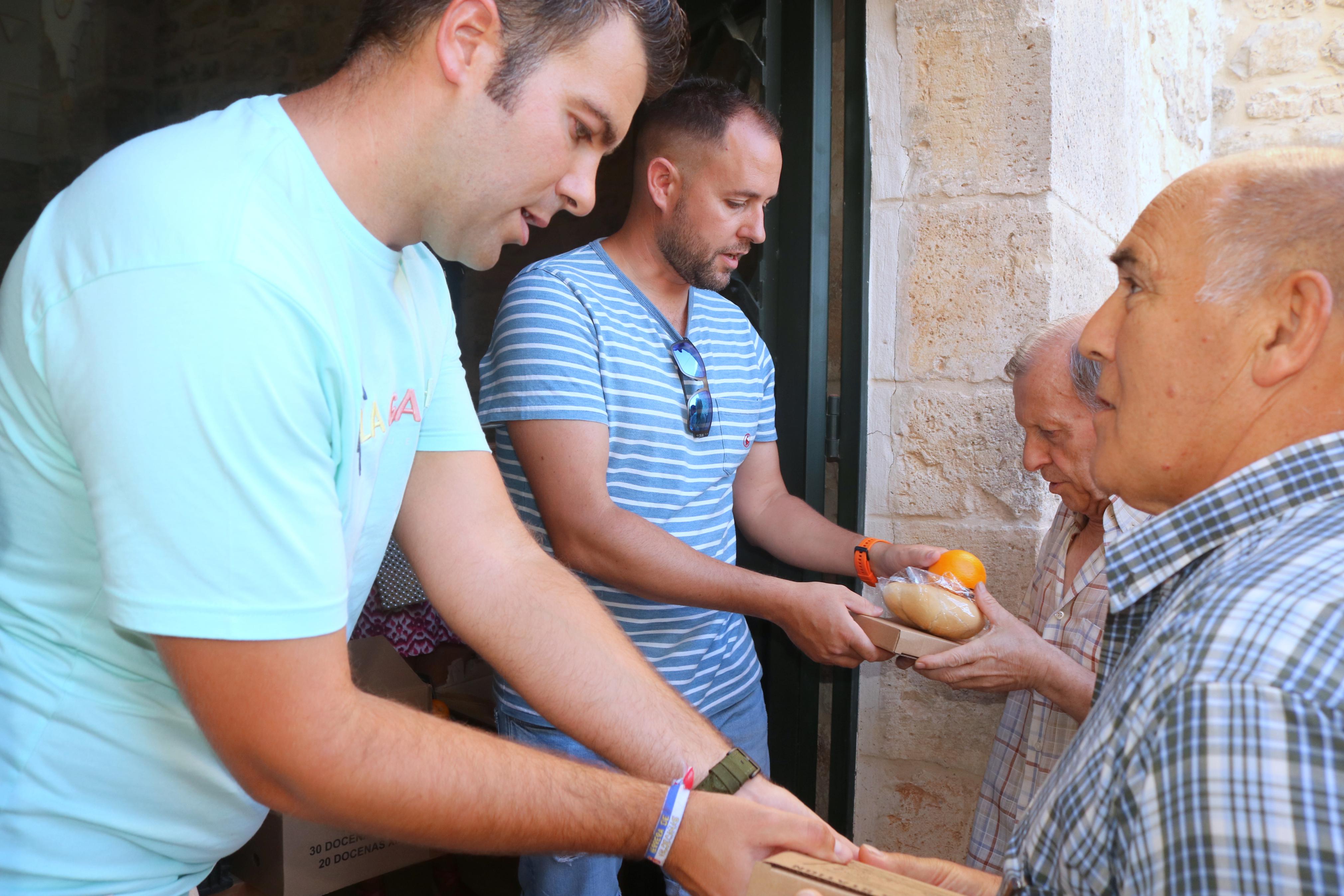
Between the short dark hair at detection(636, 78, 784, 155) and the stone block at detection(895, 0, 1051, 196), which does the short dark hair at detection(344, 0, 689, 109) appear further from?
the stone block at detection(895, 0, 1051, 196)

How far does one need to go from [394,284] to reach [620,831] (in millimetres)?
793

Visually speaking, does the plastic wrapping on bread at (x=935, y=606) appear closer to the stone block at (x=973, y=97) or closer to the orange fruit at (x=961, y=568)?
the orange fruit at (x=961, y=568)

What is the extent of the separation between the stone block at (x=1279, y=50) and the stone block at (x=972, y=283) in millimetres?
2055

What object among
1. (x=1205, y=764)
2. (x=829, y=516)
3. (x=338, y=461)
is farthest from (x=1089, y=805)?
(x=829, y=516)

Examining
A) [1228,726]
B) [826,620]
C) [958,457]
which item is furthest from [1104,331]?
[958,457]

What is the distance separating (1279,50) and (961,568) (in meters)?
2.89

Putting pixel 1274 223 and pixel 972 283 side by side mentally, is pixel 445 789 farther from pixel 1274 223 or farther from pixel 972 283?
pixel 972 283

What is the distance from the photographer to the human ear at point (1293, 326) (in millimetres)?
952

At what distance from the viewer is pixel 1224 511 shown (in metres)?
0.91

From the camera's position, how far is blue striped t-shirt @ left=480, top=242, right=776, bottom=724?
204 centimetres

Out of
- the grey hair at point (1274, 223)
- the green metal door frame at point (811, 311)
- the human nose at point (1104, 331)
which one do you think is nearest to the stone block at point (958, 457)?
the green metal door frame at point (811, 311)

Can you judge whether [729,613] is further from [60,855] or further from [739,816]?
[60,855]

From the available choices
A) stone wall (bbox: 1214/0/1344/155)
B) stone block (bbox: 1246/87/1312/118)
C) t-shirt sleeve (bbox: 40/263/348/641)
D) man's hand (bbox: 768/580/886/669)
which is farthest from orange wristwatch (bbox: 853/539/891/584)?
stone block (bbox: 1246/87/1312/118)

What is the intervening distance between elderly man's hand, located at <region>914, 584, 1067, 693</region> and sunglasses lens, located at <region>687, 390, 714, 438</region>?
2.38ft
